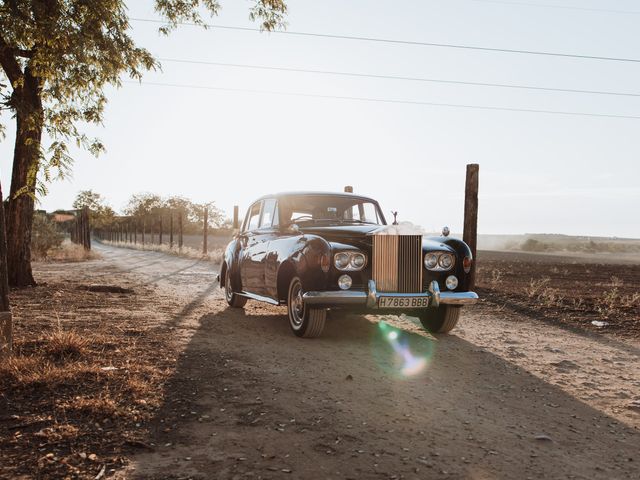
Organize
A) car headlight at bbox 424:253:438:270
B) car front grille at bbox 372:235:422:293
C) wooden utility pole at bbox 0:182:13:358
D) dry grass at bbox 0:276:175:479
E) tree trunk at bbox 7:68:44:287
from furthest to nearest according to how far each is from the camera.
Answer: tree trunk at bbox 7:68:44:287 → car headlight at bbox 424:253:438:270 → car front grille at bbox 372:235:422:293 → wooden utility pole at bbox 0:182:13:358 → dry grass at bbox 0:276:175:479

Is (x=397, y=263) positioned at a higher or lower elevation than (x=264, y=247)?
lower

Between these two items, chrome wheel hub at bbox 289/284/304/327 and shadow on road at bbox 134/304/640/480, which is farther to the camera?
chrome wheel hub at bbox 289/284/304/327

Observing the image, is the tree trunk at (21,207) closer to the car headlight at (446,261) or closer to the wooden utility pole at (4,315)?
the wooden utility pole at (4,315)

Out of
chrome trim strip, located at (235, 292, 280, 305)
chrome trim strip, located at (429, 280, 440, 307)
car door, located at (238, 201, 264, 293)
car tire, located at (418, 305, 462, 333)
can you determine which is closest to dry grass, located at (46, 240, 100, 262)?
car door, located at (238, 201, 264, 293)

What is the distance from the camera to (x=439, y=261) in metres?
6.74

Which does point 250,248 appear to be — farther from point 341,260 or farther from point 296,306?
point 341,260

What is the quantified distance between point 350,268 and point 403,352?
3.70ft

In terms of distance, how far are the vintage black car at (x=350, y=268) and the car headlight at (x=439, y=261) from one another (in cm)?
1

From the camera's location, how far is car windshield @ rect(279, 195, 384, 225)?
7793 mm

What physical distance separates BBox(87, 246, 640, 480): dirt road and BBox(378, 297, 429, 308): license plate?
495mm

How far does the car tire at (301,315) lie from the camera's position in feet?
21.3

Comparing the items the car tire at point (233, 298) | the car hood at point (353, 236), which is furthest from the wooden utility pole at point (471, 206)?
the car tire at point (233, 298)

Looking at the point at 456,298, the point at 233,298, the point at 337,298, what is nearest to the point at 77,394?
the point at 337,298

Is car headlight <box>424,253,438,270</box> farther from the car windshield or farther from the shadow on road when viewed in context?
the car windshield
